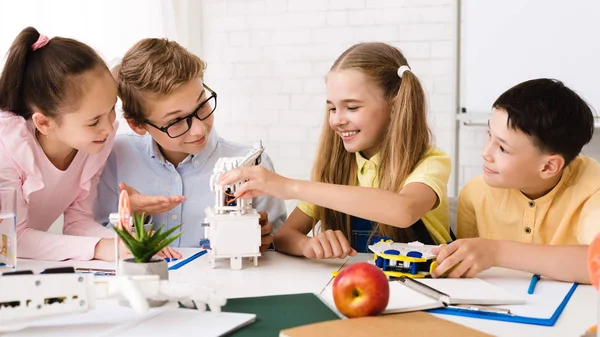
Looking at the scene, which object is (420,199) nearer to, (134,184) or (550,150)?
(550,150)

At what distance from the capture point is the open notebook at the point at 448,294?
1.31 m

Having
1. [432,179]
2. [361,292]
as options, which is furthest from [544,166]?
[361,292]

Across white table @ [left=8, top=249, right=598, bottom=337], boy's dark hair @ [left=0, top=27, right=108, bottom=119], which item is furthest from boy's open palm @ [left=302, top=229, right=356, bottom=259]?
boy's dark hair @ [left=0, top=27, right=108, bottom=119]

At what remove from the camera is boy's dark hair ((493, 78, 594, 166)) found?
72.5 inches

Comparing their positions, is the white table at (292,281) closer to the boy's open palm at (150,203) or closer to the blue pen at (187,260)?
the blue pen at (187,260)

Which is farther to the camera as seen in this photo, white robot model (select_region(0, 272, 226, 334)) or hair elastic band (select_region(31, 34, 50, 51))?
hair elastic band (select_region(31, 34, 50, 51))

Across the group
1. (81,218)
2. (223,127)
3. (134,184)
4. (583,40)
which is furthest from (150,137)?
(583,40)

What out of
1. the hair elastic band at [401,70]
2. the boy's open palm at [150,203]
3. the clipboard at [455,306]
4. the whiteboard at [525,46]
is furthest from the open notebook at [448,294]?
the whiteboard at [525,46]

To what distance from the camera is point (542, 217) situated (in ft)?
6.27

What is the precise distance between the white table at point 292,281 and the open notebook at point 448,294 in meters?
0.06

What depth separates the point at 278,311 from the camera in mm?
1308

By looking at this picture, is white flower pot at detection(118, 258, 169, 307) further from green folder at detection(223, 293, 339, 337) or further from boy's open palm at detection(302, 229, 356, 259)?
boy's open palm at detection(302, 229, 356, 259)

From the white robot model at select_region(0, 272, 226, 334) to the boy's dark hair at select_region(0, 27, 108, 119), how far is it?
0.85 metres

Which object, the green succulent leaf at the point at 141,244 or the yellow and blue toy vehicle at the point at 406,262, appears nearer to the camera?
the green succulent leaf at the point at 141,244
